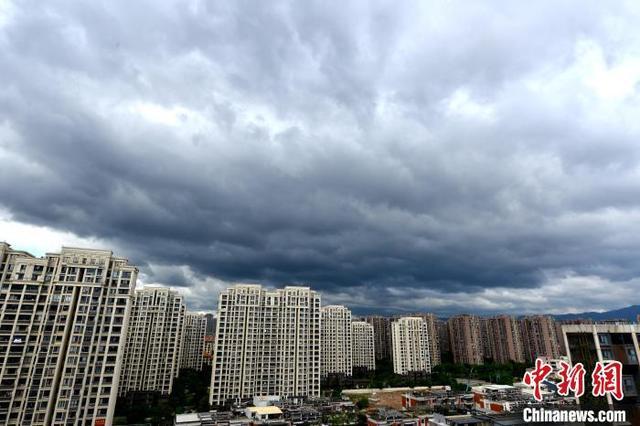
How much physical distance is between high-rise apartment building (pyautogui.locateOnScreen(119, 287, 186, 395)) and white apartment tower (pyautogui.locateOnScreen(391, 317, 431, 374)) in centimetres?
7049

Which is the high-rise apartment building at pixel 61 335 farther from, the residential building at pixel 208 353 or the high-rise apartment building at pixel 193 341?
the residential building at pixel 208 353

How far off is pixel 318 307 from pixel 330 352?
3030 centimetres

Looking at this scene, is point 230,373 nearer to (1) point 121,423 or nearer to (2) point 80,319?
(1) point 121,423

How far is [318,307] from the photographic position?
8625 centimetres

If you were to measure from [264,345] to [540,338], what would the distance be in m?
109

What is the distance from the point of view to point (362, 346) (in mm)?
122312

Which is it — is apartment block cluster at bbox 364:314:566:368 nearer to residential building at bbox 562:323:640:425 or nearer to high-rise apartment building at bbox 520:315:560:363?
high-rise apartment building at bbox 520:315:560:363

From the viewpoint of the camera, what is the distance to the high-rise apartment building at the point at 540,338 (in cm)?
12588

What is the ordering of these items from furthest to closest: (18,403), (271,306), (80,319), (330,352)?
(330,352), (271,306), (80,319), (18,403)

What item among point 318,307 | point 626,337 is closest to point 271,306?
point 318,307

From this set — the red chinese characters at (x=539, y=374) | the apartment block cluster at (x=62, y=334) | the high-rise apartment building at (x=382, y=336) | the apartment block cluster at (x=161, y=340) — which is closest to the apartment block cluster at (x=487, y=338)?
the apartment block cluster at (x=161, y=340)

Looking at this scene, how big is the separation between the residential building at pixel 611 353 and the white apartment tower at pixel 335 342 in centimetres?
8045

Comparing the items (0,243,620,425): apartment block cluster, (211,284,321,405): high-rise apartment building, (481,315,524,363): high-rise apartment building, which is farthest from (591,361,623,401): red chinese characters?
(481,315,524,363): high-rise apartment building

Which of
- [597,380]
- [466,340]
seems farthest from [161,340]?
[466,340]
